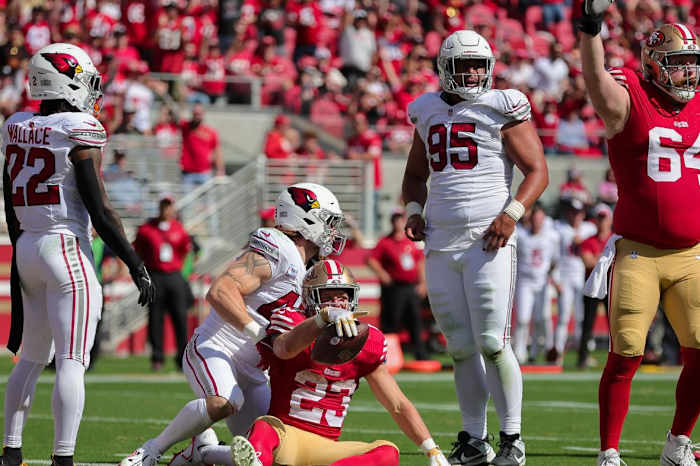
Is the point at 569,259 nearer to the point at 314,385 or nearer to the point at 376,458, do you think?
the point at 314,385

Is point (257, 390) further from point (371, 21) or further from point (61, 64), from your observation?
point (371, 21)

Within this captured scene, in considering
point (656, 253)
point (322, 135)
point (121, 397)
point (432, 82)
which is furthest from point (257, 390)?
point (432, 82)

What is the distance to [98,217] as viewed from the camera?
5.84 metres

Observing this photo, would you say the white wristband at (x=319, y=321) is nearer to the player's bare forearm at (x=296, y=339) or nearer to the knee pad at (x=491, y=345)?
the player's bare forearm at (x=296, y=339)

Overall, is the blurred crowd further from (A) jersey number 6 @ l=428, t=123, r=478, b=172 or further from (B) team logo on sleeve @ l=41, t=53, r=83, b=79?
(A) jersey number 6 @ l=428, t=123, r=478, b=172

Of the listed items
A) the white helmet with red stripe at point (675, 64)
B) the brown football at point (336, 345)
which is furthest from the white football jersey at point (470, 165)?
the brown football at point (336, 345)

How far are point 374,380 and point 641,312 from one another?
1.32 metres

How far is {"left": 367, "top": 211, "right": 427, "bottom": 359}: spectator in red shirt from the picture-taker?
1534cm

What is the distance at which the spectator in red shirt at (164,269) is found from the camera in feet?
45.9

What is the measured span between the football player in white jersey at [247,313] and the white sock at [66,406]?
1.01ft

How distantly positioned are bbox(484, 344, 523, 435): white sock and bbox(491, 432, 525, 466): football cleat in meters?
0.03

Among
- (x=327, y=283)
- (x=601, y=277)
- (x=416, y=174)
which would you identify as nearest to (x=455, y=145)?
(x=416, y=174)

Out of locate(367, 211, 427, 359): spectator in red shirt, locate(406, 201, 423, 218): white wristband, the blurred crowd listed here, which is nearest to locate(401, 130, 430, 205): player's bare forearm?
locate(406, 201, 423, 218): white wristband

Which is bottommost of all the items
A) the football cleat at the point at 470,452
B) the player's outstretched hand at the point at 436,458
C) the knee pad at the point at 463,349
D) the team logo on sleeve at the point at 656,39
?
the football cleat at the point at 470,452
